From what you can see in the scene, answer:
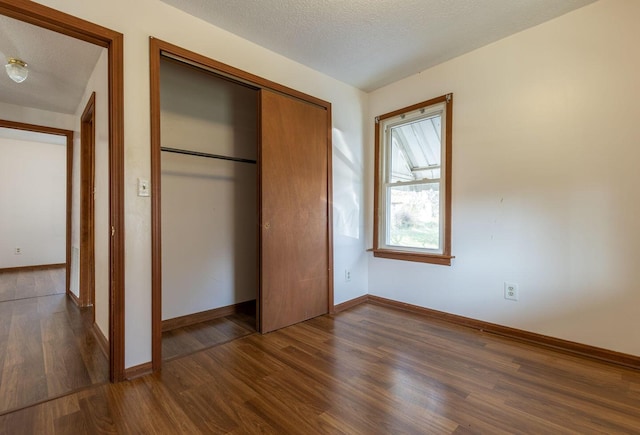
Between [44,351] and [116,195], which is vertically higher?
[116,195]

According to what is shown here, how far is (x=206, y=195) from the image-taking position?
294cm

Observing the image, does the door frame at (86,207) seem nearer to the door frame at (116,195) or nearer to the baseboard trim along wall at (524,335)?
the door frame at (116,195)

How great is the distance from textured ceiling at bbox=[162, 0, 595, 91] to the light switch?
121 centimetres

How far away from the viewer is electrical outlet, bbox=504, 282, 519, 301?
237cm

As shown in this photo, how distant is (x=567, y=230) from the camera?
2.13m

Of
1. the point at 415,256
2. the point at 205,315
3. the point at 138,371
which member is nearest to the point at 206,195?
the point at 205,315

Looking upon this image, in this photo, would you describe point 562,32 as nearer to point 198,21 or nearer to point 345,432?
Answer: point 198,21

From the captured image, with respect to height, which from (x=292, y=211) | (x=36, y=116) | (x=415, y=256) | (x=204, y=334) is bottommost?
(x=204, y=334)

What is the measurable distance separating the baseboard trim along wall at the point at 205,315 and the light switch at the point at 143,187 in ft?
4.44

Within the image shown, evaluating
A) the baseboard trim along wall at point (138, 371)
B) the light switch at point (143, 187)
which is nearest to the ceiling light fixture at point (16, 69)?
the light switch at point (143, 187)

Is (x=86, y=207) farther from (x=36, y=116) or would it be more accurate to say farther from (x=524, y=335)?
(x=524, y=335)

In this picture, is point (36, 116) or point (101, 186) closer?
point (101, 186)

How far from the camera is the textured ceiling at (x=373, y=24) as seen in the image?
1.98 m

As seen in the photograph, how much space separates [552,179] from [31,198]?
7.79 metres
